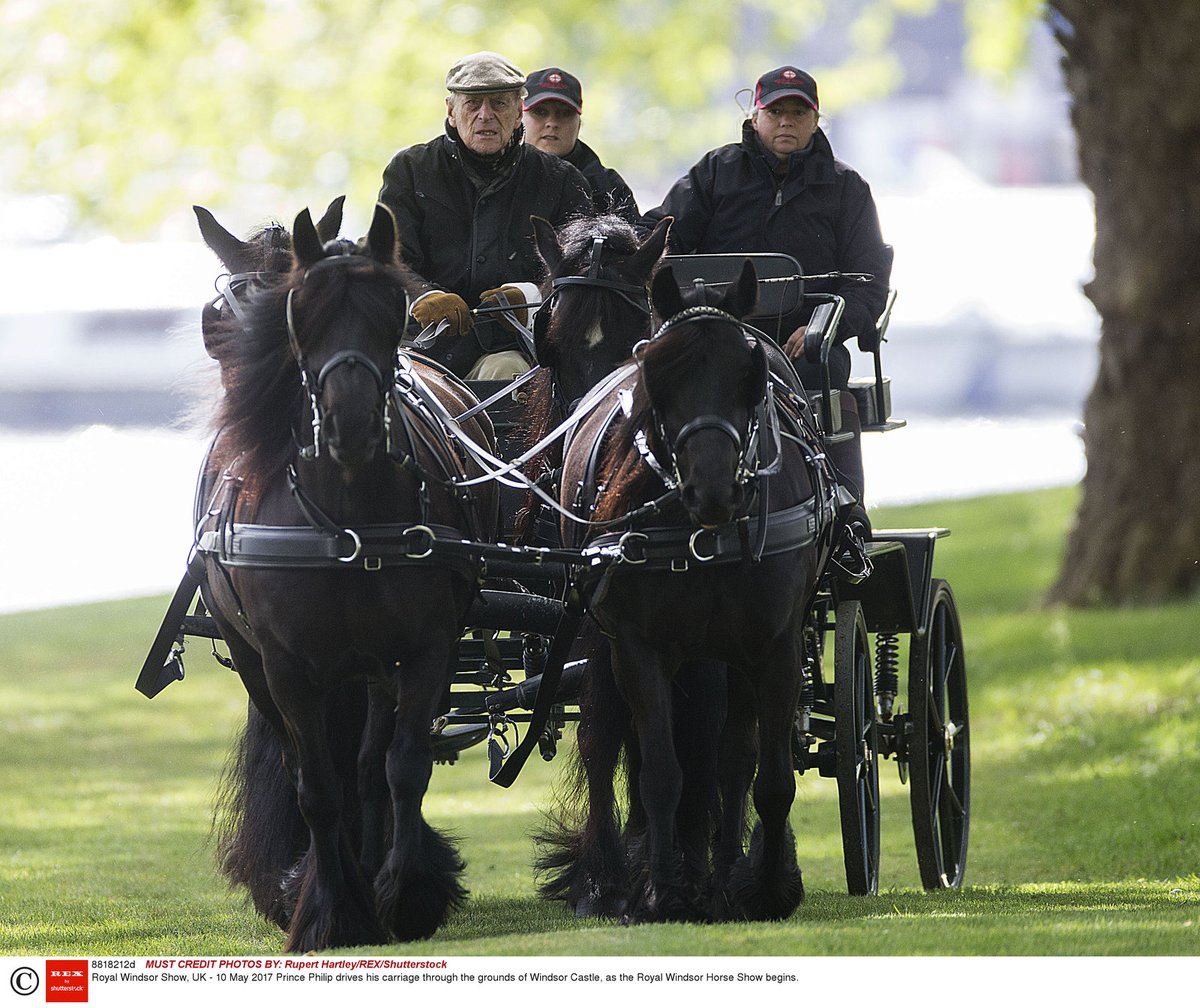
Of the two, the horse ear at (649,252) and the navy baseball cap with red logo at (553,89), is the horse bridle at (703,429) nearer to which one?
the horse ear at (649,252)

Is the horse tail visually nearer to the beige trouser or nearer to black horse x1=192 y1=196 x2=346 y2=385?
black horse x1=192 y1=196 x2=346 y2=385

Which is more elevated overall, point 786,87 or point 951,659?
point 786,87

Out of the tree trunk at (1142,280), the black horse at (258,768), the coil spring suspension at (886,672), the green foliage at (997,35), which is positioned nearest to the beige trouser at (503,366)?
the black horse at (258,768)

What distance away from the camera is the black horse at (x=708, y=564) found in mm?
5062

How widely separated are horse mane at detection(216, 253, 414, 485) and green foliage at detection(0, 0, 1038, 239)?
537 inches

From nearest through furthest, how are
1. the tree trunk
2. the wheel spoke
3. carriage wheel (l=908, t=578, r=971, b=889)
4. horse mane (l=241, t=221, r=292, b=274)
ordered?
horse mane (l=241, t=221, r=292, b=274)
carriage wheel (l=908, t=578, r=971, b=889)
the wheel spoke
the tree trunk

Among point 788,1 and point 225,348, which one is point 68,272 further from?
point 225,348

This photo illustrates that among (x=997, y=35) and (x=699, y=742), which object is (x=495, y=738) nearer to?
(x=699, y=742)

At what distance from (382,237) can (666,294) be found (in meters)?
0.76

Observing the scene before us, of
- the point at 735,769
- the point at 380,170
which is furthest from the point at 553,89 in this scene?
the point at 380,170

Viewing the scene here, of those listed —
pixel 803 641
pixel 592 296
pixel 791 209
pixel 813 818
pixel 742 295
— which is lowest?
pixel 813 818

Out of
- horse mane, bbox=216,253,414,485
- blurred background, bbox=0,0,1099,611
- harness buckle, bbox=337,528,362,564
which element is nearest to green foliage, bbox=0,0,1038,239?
blurred background, bbox=0,0,1099,611

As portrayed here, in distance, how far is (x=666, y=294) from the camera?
524 cm

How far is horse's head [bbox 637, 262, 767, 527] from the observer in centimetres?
493
